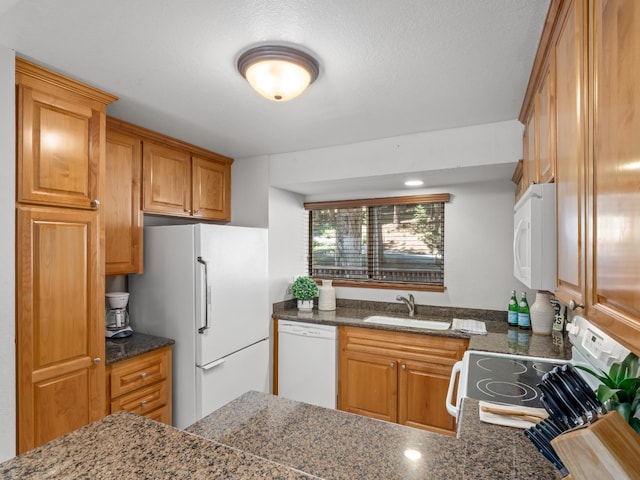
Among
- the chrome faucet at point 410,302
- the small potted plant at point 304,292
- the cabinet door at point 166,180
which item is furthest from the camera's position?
the small potted plant at point 304,292

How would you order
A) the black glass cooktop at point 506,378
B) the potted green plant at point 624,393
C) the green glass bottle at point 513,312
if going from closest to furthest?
the potted green plant at point 624,393, the black glass cooktop at point 506,378, the green glass bottle at point 513,312

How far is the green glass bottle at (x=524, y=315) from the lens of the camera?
104 inches

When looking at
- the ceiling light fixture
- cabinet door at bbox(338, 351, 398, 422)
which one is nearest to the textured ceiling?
the ceiling light fixture

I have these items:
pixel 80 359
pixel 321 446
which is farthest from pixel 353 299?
pixel 321 446

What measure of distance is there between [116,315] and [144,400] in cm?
63

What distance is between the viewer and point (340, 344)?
2.96 metres

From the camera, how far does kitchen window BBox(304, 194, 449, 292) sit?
3277 millimetres

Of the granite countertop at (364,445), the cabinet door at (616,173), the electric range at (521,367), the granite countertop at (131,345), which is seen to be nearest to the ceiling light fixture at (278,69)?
the cabinet door at (616,173)

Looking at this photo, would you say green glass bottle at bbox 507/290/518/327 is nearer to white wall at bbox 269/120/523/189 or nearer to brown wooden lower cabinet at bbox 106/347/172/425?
white wall at bbox 269/120/523/189

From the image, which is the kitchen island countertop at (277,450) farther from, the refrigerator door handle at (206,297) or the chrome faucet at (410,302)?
the chrome faucet at (410,302)

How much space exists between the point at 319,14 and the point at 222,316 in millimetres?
2023

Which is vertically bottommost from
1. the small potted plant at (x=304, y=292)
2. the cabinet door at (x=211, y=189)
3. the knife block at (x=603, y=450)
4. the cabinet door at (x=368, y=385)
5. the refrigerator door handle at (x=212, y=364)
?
the cabinet door at (x=368, y=385)

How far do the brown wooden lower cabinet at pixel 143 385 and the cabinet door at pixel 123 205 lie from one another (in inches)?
24.2

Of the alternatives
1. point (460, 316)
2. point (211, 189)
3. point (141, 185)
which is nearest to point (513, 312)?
point (460, 316)
